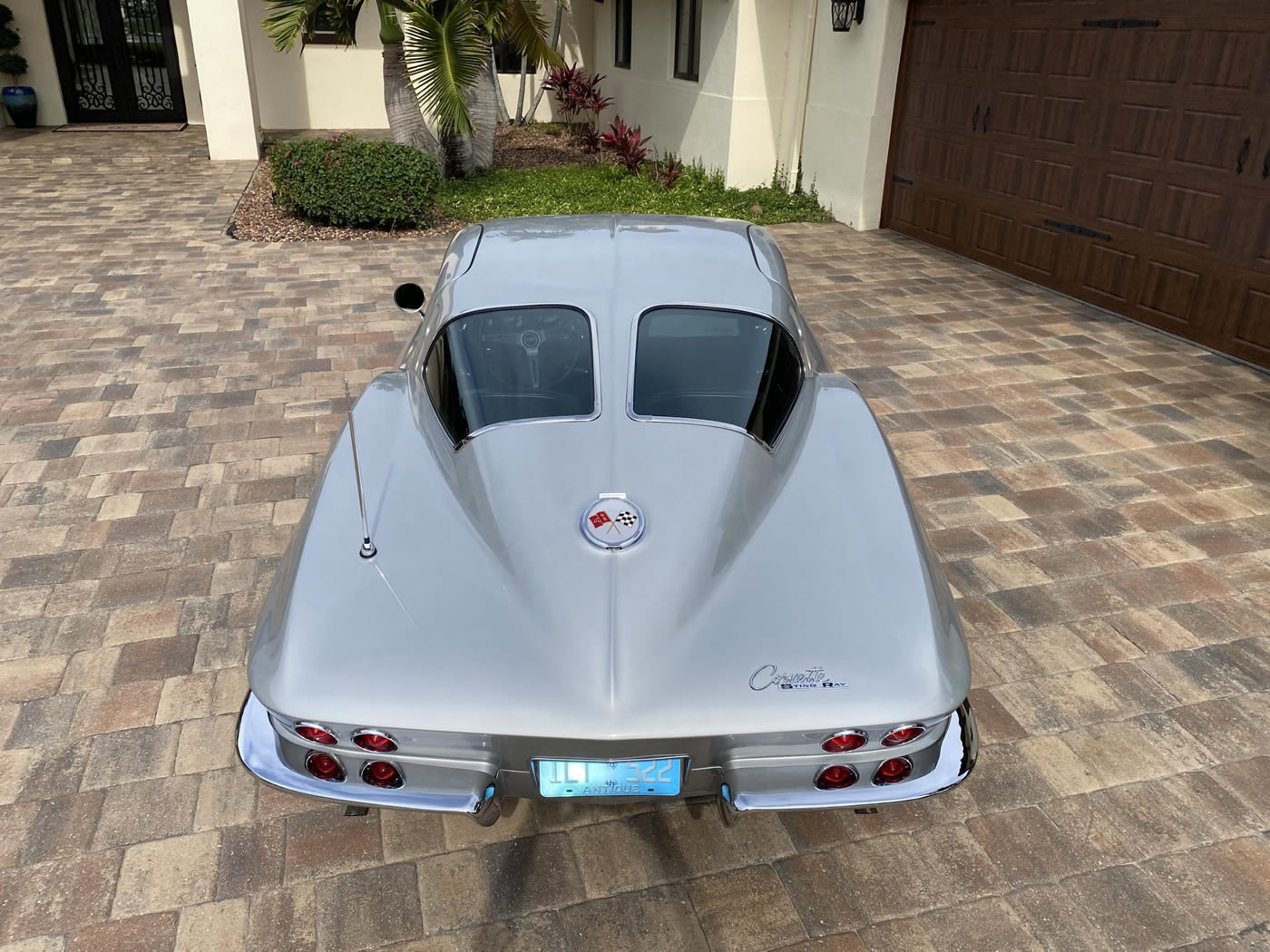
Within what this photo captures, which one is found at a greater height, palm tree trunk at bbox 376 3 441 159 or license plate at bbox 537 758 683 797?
palm tree trunk at bbox 376 3 441 159

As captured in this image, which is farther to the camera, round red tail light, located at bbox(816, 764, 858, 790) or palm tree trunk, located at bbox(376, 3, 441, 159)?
palm tree trunk, located at bbox(376, 3, 441, 159)

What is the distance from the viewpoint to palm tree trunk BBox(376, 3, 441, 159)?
11.4 metres

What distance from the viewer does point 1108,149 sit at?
763 centimetres

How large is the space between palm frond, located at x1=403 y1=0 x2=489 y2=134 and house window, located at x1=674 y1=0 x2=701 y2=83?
12.3 ft

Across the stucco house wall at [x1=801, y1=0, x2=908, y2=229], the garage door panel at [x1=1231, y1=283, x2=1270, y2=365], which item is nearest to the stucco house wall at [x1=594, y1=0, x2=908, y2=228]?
the stucco house wall at [x1=801, y1=0, x2=908, y2=229]

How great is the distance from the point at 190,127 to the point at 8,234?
8829mm

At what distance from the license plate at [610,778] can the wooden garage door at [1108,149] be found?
6.47m

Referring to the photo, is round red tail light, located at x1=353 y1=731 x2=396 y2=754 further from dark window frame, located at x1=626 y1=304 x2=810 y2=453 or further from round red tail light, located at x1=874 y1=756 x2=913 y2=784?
dark window frame, located at x1=626 y1=304 x2=810 y2=453

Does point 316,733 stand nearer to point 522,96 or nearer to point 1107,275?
point 1107,275

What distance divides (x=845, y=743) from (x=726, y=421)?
120 cm

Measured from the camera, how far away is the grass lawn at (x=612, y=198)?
441 inches

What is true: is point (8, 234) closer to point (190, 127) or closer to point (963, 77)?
point (190, 127)

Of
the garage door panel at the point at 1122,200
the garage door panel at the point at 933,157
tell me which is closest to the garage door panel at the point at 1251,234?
the garage door panel at the point at 1122,200

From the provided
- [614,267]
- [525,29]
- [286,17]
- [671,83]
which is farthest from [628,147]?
[614,267]
